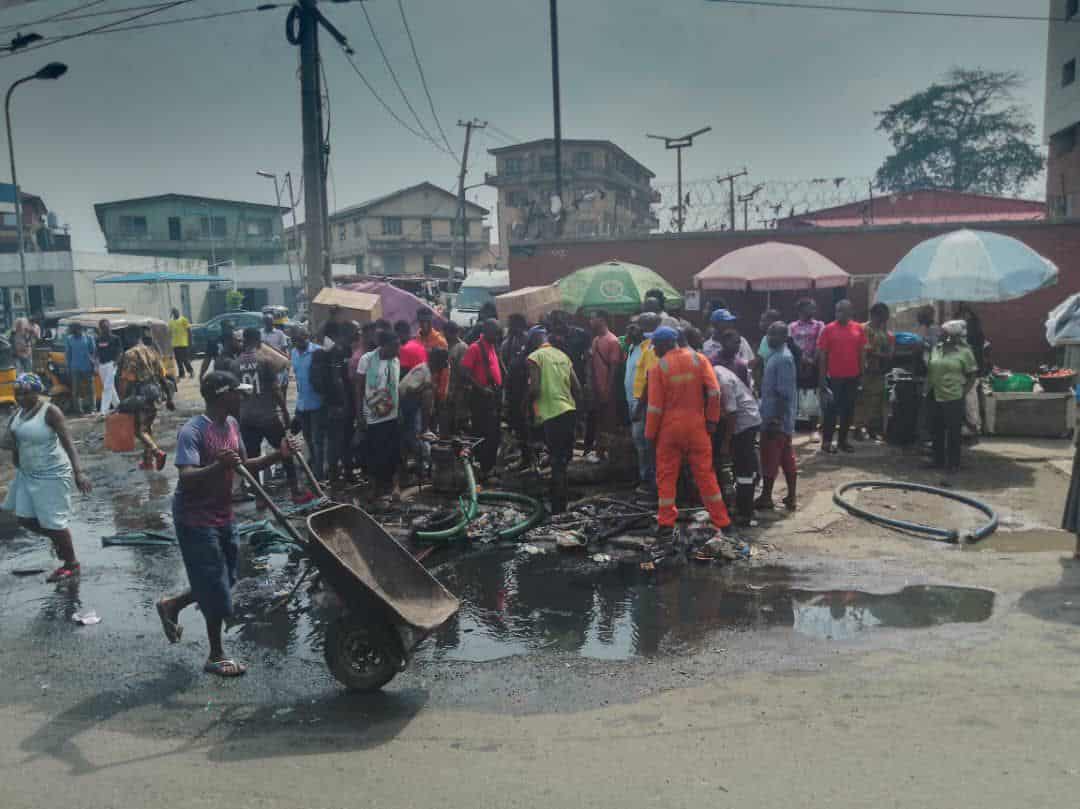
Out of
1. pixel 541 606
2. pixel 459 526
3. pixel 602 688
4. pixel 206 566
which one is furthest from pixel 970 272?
pixel 206 566

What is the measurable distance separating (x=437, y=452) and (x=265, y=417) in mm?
1872

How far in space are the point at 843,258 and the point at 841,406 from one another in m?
7.75

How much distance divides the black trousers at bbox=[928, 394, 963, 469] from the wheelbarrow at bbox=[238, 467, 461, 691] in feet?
21.9

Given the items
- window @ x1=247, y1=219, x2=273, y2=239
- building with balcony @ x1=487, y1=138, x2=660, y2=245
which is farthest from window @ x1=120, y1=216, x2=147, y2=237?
building with balcony @ x1=487, y1=138, x2=660, y2=245

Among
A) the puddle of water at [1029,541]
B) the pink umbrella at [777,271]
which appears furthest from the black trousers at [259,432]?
the pink umbrella at [777,271]

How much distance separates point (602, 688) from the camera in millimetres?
4719

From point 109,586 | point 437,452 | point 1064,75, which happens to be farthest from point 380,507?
point 1064,75

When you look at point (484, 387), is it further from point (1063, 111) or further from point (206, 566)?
point (1063, 111)

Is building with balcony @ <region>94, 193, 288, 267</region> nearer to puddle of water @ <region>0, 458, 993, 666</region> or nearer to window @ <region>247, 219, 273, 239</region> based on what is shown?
window @ <region>247, 219, 273, 239</region>

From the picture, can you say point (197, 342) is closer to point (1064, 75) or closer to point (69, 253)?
point (69, 253)

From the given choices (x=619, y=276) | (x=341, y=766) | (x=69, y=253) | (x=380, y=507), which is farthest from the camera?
(x=69, y=253)

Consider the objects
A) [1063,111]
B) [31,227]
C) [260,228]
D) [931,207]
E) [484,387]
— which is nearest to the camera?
[484,387]

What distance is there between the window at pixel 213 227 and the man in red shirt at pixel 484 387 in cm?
6183

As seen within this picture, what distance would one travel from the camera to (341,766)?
393 centimetres
